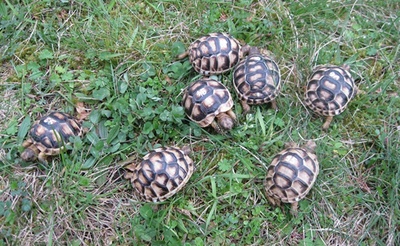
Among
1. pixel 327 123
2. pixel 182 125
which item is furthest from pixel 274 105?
pixel 182 125

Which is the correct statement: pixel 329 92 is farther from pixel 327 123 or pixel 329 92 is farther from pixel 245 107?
pixel 245 107

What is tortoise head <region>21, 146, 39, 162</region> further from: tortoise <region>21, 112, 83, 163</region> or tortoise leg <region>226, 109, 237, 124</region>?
tortoise leg <region>226, 109, 237, 124</region>

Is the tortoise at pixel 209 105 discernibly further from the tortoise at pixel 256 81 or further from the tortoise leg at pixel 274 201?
the tortoise leg at pixel 274 201

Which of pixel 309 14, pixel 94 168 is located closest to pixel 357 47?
pixel 309 14

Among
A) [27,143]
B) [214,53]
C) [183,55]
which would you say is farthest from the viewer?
[183,55]

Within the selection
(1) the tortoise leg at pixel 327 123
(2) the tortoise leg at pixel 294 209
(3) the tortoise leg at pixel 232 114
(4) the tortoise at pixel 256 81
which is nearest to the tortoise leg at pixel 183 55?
(4) the tortoise at pixel 256 81

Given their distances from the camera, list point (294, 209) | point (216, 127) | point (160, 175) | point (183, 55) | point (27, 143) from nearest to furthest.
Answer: point (160, 175) < point (294, 209) < point (27, 143) < point (216, 127) < point (183, 55)
